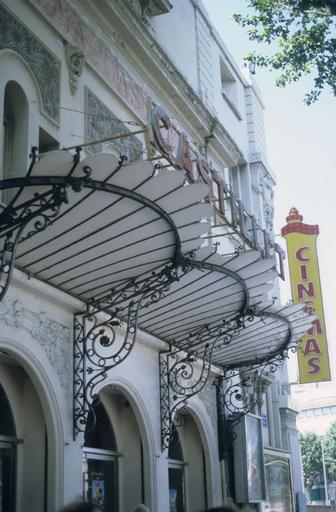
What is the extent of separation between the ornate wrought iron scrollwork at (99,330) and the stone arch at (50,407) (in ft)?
1.12

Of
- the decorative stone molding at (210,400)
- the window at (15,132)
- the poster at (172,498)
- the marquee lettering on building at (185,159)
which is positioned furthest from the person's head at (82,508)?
the poster at (172,498)

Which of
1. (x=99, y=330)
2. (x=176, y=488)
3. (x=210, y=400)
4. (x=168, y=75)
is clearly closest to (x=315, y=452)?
(x=210, y=400)

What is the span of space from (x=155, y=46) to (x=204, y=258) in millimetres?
5324

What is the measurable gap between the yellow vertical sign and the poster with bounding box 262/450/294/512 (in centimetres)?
309

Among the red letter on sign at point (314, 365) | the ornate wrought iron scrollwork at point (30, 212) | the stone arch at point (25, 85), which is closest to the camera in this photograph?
the ornate wrought iron scrollwork at point (30, 212)

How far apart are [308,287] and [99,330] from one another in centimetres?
1080

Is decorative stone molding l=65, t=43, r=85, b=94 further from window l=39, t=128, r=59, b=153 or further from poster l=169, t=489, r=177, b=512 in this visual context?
poster l=169, t=489, r=177, b=512

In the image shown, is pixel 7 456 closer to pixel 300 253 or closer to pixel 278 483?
pixel 278 483

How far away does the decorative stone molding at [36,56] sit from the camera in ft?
28.6

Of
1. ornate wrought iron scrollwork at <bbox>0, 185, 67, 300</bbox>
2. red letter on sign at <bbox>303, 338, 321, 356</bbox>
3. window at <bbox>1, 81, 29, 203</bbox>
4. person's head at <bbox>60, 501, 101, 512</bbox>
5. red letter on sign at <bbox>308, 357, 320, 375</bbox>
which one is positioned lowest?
person's head at <bbox>60, 501, 101, 512</bbox>

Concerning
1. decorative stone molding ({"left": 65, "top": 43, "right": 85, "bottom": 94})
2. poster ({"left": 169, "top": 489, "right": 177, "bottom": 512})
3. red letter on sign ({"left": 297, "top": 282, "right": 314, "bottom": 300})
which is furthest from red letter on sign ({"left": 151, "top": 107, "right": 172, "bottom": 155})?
red letter on sign ({"left": 297, "top": 282, "right": 314, "bottom": 300})

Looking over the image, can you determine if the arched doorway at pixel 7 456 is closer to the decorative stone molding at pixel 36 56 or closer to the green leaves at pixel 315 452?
the decorative stone molding at pixel 36 56

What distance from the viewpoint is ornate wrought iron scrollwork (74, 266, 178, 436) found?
919 cm

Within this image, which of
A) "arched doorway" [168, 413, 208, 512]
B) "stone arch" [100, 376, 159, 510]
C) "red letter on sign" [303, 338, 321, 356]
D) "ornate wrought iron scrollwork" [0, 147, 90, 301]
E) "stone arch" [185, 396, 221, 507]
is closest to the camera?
"ornate wrought iron scrollwork" [0, 147, 90, 301]
